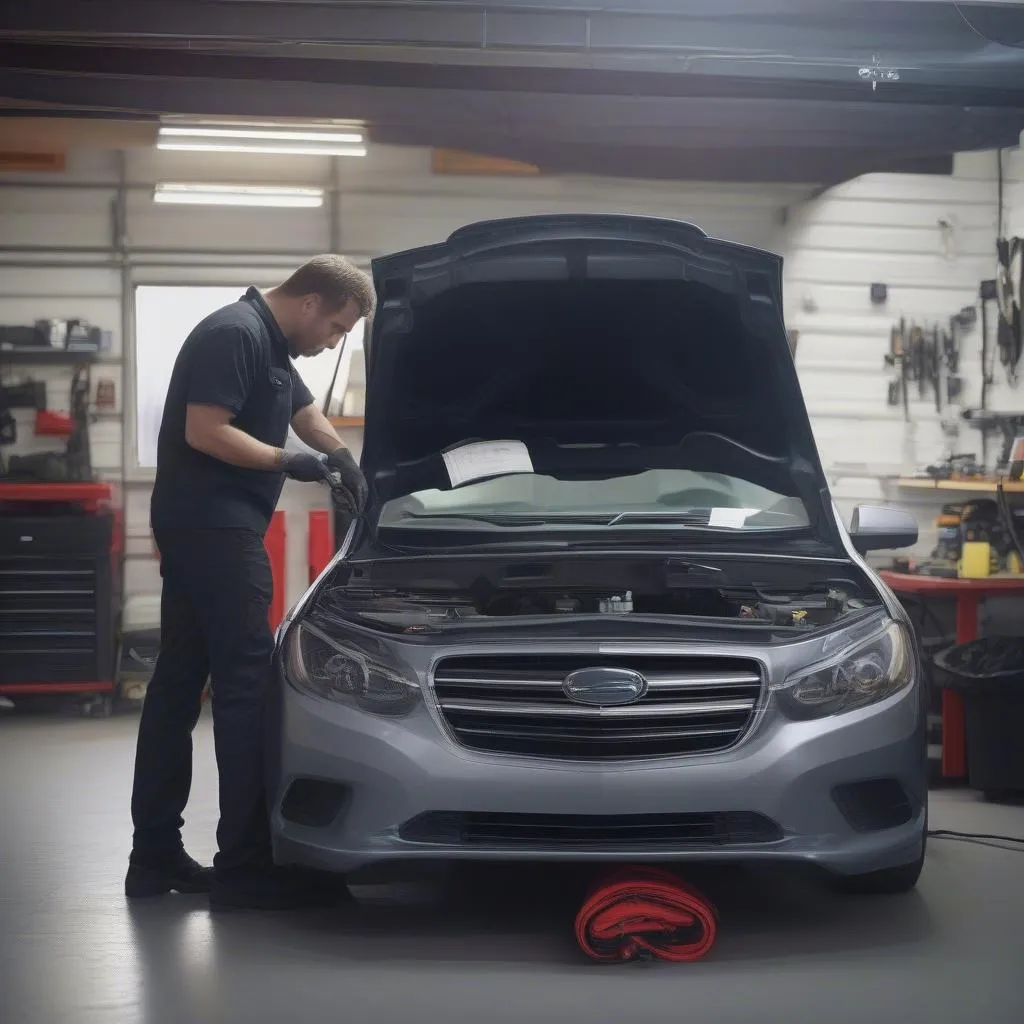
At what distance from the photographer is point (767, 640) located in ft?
9.14

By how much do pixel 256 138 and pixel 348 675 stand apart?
15.3 feet

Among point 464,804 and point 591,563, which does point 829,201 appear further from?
point 464,804

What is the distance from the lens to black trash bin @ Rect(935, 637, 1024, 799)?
4547 mm

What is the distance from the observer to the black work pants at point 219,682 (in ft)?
10.6

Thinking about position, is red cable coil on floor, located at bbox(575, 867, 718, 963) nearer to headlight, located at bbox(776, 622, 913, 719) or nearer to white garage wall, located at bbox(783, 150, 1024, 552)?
headlight, located at bbox(776, 622, 913, 719)

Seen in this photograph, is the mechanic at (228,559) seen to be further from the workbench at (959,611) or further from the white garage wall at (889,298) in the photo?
the white garage wall at (889,298)

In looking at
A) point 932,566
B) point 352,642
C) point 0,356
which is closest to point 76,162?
point 0,356

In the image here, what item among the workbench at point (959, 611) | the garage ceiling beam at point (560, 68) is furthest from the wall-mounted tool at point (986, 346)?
the workbench at point (959, 611)

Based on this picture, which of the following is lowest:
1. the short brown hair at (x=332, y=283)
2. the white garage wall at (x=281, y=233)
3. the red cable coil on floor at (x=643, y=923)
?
the red cable coil on floor at (x=643, y=923)

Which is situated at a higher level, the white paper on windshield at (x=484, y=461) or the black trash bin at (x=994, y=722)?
the white paper on windshield at (x=484, y=461)

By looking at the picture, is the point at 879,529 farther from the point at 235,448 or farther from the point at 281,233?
the point at 281,233

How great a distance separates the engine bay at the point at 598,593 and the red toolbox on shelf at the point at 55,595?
407cm

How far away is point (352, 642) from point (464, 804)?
16.3 inches

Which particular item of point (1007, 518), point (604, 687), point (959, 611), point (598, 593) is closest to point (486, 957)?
point (604, 687)
